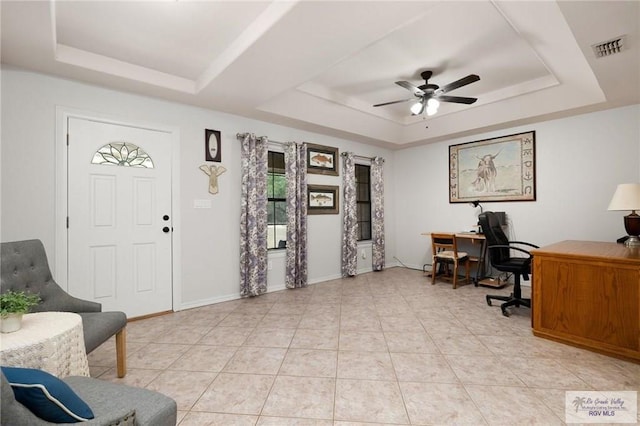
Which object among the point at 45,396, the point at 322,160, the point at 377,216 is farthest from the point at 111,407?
the point at 377,216

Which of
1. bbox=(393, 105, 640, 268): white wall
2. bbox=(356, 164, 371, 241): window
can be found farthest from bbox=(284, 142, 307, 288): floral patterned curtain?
bbox=(393, 105, 640, 268): white wall

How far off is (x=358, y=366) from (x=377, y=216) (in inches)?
144

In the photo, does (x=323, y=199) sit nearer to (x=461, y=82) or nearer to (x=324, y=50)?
(x=461, y=82)

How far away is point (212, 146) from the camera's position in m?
3.80

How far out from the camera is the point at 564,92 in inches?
145

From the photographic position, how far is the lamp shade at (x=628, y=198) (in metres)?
2.65

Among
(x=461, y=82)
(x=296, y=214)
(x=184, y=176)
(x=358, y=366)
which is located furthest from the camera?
(x=296, y=214)

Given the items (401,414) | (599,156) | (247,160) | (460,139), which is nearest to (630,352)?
(401,414)

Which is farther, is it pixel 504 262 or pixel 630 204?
pixel 504 262

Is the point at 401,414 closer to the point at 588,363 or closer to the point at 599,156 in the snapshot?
the point at 588,363

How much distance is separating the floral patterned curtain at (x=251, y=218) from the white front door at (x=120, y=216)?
0.89m

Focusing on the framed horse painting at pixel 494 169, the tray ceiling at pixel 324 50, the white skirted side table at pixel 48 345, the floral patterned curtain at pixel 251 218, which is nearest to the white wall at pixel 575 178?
the framed horse painting at pixel 494 169

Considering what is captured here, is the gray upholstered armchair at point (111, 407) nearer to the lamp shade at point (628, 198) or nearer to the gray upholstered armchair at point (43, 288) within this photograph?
the gray upholstered armchair at point (43, 288)

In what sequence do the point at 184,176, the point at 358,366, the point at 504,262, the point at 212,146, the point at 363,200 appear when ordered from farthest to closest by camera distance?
the point at 363,200 → the point at 212,146 → the point at 184,176 → the point at 504,262 → the point at 358,366
